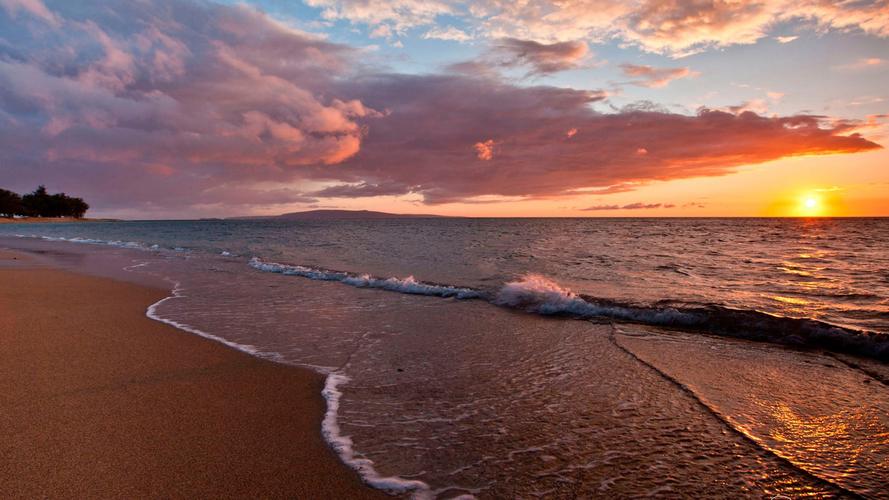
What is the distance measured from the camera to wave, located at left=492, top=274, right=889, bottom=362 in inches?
348

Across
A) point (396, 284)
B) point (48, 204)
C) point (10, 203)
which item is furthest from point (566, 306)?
point (48, 204)

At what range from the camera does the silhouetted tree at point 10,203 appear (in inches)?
5723

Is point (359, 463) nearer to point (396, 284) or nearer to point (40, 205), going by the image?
point (396, 284)

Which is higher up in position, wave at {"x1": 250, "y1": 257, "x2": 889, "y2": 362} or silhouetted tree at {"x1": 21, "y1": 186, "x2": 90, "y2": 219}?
silhouetted tree at {"x1": 21, "y1": 186, "x2": 90, "y2": 219}

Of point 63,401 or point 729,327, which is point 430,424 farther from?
point 729,327

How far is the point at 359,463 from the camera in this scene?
427 centimetres

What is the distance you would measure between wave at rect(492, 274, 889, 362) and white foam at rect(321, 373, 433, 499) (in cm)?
786

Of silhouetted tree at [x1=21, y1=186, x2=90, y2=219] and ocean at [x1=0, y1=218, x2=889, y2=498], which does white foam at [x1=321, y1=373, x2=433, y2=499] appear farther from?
silhouetted tree at [x1=21, y1=186, x2=90, y2=219]

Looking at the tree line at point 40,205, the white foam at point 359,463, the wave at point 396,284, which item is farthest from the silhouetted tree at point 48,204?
the white foam at point 359,463

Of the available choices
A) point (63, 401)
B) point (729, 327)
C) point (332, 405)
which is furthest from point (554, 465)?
point (729, 327)

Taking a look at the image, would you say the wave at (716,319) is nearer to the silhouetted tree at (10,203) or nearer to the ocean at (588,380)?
the ocean at (588,380)

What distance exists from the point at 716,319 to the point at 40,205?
21846 cm

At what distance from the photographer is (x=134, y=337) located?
8.56 meters

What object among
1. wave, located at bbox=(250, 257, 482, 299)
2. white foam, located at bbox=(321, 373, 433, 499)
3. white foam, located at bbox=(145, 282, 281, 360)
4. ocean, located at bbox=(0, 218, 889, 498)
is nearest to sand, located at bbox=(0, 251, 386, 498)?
white foam, located at bbox=(321, 373, 433, 499)
